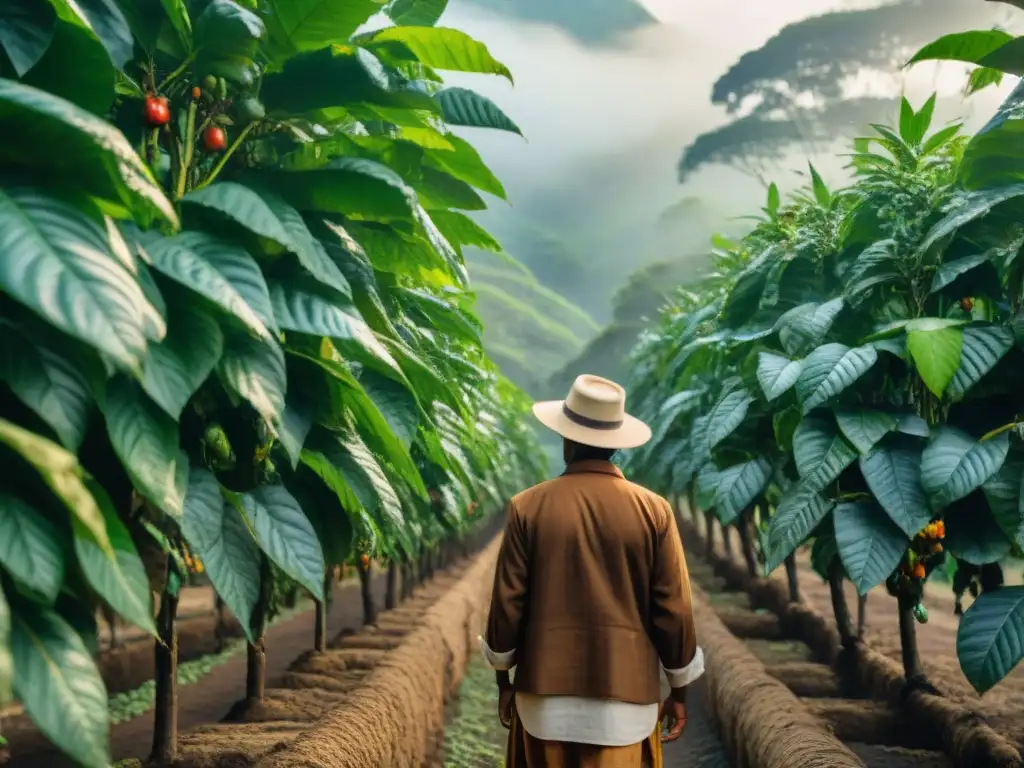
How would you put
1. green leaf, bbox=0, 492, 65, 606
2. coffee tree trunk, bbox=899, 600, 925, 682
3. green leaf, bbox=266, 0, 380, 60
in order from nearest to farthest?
green leaf, bbox=0, 492, 65, 606 < green leaf, bbox=266, 0, 380, 60 < coffee tree trunk, bbox=899, 600, 925, 682

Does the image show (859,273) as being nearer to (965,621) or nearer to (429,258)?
(965,621)

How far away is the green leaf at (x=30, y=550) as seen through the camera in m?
1.07

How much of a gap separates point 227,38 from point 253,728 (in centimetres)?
234

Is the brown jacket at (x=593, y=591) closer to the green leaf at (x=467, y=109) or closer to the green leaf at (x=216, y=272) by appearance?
the green leaf at (x=467, y=109)

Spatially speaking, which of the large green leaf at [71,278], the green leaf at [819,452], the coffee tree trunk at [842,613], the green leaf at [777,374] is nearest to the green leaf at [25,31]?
the large green leaf at [71,278]

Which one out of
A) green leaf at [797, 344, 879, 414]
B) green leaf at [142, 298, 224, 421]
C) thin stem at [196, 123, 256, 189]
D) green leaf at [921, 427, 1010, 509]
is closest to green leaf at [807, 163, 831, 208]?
green leaf at [797, 344, 879, 414]

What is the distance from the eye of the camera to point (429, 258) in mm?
2107

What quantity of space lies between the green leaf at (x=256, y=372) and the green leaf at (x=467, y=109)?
808 mm

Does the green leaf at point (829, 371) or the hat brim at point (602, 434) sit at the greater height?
the green leaf at point (829, 371)

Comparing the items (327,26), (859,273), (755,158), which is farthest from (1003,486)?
(755,158)

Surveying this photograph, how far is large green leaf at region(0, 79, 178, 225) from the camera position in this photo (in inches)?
44.1

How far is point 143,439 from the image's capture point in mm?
1312

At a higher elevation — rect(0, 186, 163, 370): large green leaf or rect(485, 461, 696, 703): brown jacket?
rect(0, 186, 163, 370): large green leaf

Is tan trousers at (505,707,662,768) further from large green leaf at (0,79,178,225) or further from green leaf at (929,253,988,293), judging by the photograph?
large green leaf at (0,79,178,225)
